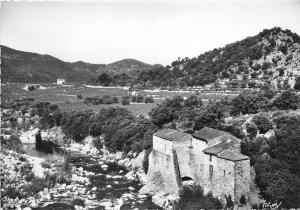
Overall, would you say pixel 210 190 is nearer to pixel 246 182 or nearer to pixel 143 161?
pixel 246 182

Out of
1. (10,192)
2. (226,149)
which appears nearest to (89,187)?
(10,192)

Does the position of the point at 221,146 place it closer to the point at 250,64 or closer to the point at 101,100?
the point at 101,100

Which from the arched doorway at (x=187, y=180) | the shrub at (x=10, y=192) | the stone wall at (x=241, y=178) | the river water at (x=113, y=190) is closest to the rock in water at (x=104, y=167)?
the river water at (x=113, y=190)

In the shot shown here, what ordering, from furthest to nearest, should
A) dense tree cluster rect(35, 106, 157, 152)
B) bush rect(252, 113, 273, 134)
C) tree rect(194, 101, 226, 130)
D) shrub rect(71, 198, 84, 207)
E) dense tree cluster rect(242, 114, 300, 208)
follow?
dense tree cluster rect(35, 106, 157, 152) < tree rect(194, 101, 226, 130) < bush rect(252, 113, 273, 134) < shrub rect(71, 198, 84, 207) < dense tree cluster rect(242, 114, 300, 208)

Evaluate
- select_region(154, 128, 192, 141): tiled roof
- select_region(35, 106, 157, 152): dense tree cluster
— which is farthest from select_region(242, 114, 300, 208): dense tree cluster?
select_region(35, 106, 157, 152): dense tree cluster

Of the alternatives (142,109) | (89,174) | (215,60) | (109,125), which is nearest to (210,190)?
(89,174)

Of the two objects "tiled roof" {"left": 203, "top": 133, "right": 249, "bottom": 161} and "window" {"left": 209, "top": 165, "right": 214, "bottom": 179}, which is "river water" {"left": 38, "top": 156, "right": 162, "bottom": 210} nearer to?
"window" {"left": 209, "top": 165, "right": 214, "bottom": 179}
